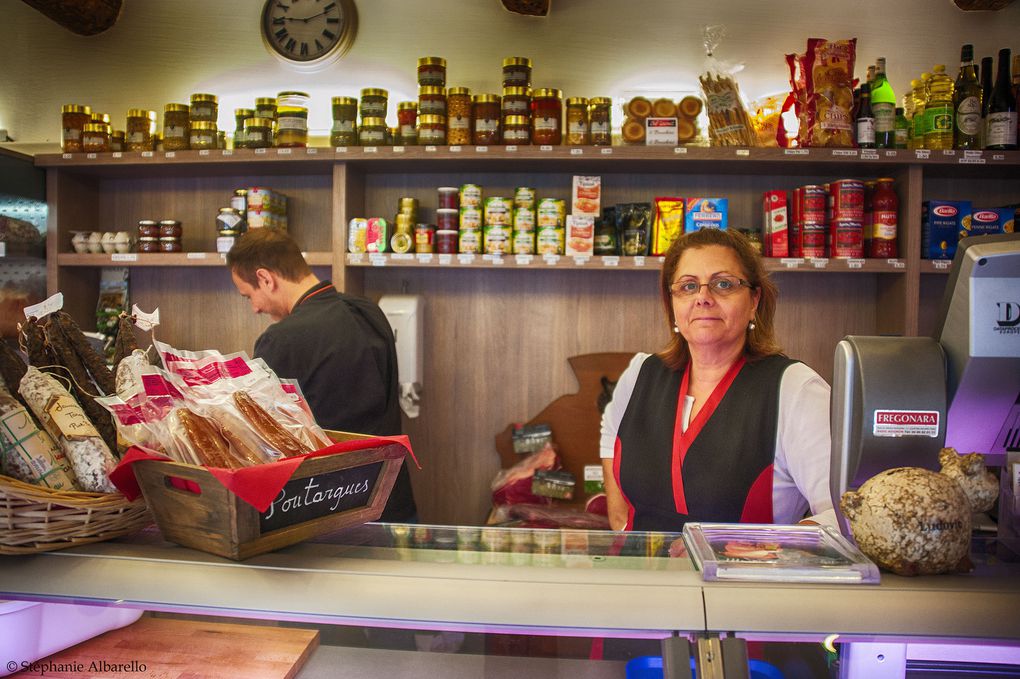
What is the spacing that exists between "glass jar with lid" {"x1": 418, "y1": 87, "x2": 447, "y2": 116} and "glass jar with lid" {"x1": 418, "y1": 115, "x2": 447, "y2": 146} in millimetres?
24

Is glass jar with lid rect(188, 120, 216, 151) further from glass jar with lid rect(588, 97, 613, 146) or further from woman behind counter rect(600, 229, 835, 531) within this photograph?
woman behind counter rect(600, 229, 835, 531)

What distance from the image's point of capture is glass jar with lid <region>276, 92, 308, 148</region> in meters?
3.65

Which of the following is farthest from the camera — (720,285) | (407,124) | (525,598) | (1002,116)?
(407,124)

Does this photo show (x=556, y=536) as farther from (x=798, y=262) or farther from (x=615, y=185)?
(x=615, y=185)

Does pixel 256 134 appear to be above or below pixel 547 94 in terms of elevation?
below

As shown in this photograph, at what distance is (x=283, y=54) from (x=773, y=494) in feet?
11.0

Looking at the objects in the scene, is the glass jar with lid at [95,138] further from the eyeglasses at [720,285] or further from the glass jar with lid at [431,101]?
the eyeglasses at [720,285]

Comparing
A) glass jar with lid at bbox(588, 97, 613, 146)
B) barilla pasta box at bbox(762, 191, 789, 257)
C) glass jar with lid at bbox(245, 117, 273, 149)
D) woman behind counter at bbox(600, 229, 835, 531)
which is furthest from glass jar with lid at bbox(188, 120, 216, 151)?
barilla pasta box at bbox(762, 191, 789, 257)

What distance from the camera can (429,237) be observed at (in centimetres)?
361

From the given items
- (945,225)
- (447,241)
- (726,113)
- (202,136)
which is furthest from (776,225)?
(202,136)

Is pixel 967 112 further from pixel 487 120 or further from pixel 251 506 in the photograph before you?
pixel 251 506

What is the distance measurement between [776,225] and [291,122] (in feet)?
7.31

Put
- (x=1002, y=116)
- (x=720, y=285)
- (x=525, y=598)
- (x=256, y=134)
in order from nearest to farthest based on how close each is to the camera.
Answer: (x=525, y=598) < (x=720, y=285) < (x=1002, y=116) < (x=256, y=134)

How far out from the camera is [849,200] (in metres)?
3.41
